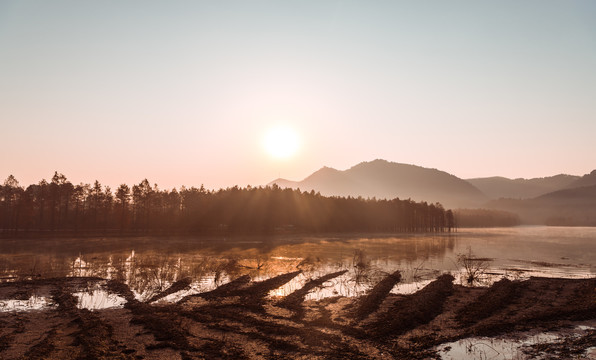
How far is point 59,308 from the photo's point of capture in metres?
21.0

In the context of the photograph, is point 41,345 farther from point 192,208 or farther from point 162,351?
point 192,208

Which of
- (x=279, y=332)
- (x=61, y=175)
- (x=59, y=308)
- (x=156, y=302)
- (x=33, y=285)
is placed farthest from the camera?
(x=61, y=175)

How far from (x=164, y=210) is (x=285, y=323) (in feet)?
468

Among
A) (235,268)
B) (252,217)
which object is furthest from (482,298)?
(252,217)

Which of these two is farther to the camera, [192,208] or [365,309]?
[192,208]

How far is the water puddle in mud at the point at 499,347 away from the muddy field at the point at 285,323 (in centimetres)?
33

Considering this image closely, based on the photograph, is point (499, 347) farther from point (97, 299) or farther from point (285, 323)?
point (97, 299)

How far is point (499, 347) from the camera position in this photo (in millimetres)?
15695

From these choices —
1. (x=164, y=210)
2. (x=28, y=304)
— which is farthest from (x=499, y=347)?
(x=164, y=210)

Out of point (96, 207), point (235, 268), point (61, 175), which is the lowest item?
point (235, 268)

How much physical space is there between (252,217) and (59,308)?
96.7 meters

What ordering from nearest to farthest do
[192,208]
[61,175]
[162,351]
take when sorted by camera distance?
[162,351]
[61,175]
[192,208]

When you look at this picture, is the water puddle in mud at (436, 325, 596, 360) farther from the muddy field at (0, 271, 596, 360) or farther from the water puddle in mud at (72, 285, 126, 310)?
the water puddle in mud at (72, 285, 126, 310)

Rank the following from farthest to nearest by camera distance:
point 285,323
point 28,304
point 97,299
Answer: point 97,299 → point 28,304 → point 285,323
